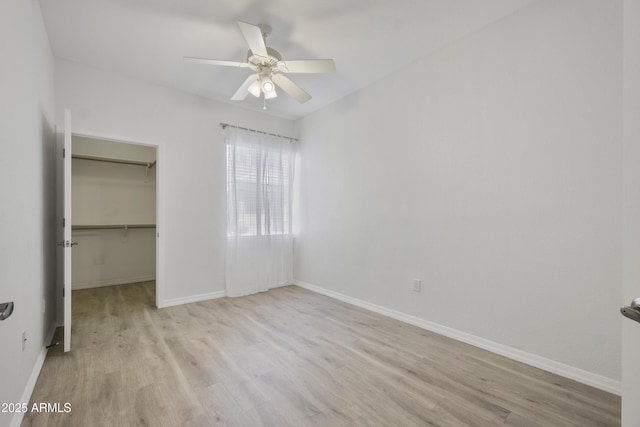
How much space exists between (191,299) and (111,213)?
2.35 meters

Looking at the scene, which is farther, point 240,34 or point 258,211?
point 258,211

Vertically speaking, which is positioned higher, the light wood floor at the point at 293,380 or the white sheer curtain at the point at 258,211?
the white sheer curtain at the point at 258,211

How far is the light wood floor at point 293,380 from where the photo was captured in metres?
1.64

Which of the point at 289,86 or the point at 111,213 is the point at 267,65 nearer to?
the point at 289,86

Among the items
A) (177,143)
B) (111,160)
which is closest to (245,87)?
(177,143)

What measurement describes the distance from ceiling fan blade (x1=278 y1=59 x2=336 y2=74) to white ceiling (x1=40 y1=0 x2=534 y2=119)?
1.18ft

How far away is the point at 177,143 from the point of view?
3709 millimetres

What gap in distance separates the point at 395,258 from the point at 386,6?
8.02 ft

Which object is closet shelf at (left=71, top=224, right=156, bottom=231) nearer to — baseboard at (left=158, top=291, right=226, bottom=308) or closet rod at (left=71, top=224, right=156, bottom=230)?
closet rod at (left=71, top=224, right=156, bottom=230)

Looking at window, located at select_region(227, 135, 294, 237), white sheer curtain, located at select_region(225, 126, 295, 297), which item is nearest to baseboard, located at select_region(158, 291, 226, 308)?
white sheer curtain, located at select_region(225, 126, 295, 297)

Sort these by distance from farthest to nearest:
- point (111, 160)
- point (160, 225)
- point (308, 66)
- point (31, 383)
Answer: point (111, 160) < point (160, 225) < point (308, 66) < point (31, 383)

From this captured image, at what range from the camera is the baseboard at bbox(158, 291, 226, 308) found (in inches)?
142

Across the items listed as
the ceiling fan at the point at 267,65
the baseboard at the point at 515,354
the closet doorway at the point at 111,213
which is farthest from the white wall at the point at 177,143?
the baseboard at the point at 515,354

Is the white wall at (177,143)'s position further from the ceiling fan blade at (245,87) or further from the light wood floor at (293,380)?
the ceiling fan blade at (245,87)
